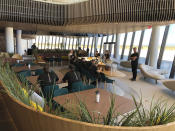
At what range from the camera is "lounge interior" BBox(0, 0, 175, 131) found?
1326mm

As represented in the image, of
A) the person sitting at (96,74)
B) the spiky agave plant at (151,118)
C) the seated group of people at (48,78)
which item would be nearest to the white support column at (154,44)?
the person sitting at (96,74)

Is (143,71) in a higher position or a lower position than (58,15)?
lower

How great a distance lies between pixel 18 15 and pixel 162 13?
6.36m

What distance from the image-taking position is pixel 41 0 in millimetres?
6836

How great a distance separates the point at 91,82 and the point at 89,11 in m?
3.44

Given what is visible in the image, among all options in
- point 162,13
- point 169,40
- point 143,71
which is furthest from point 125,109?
point 169,40

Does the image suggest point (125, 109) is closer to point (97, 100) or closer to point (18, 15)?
point (97, 100)

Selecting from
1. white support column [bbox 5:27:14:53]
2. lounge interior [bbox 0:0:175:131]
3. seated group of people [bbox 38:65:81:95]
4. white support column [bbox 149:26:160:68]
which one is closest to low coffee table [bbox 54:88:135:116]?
lounge interior [bbox 0:0:175:131]

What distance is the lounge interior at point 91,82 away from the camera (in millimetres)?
1326

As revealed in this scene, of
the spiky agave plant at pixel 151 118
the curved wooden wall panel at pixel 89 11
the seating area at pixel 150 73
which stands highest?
the curved wooden wall panel at pixel 89 11

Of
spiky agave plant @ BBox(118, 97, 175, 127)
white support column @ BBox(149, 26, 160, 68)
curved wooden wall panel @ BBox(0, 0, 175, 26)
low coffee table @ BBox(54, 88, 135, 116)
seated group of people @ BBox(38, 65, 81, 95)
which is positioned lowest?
low coffee table @ BBox(54, 88, 135, 116)

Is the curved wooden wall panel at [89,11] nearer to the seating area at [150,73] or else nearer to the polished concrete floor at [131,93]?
the polished concrete floor at [131,93]

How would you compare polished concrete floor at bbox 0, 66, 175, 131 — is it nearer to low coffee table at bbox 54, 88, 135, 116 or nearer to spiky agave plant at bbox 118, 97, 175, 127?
low coffee table at bbox 54, 88, 135, 116

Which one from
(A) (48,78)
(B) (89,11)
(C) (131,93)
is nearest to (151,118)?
(A) (48,78)
